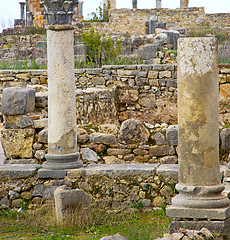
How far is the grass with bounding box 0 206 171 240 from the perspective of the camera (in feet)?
17.6

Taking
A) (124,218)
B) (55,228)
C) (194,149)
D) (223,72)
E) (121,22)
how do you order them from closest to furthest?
1. (194,149)
2. (55,228)
3. (124,218)
4. (223,72)
5. (121,22)

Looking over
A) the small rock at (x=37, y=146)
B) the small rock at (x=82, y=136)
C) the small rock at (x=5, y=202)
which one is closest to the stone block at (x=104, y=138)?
the small rock at (x=82, y=136)

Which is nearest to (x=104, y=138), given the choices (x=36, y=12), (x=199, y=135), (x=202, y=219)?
(x=199, y=135)

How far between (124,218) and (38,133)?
2230 mm

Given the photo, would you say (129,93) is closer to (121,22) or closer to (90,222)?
(90,222)

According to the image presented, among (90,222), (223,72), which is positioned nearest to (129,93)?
(223,72)

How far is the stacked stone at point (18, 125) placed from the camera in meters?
Answer: 7.42

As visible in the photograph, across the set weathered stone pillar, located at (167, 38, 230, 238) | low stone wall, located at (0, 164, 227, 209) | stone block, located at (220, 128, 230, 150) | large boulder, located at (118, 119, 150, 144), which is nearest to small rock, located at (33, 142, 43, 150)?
low stone wall, located at (0, 164, 227, 209)

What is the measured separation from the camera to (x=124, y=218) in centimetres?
609

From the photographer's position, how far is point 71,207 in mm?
5746

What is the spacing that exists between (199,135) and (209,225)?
84cm

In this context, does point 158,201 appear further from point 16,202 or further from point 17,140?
point 17,140

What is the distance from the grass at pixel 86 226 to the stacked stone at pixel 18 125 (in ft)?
4.17

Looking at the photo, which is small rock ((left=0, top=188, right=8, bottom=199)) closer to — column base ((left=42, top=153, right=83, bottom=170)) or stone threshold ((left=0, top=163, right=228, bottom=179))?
stone threshold ((left=0, top=163, right=228, bottom=179))
